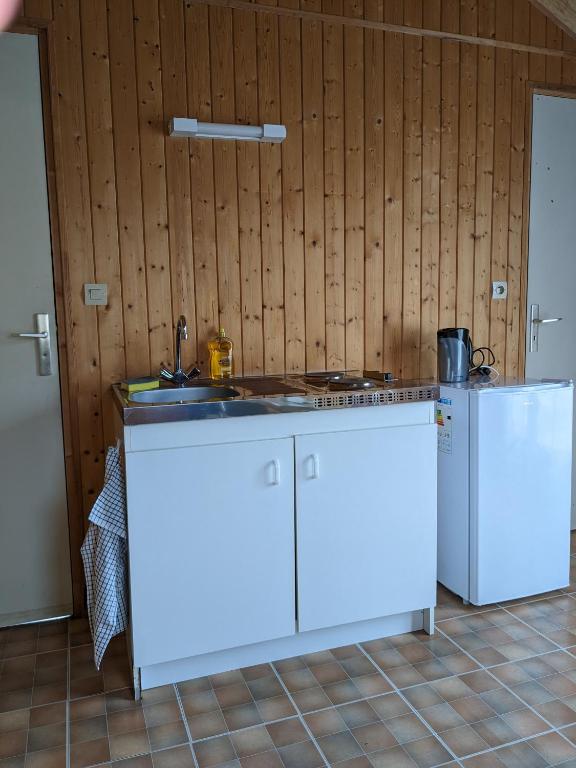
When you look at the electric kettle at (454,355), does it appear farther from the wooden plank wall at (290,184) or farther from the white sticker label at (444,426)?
the wooden plank wall at (290,184)

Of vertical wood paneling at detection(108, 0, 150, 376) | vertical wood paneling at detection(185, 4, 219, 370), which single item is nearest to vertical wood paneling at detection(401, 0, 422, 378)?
vertical wood paneling at detection(185, 4, 219, 370)

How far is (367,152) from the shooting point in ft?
9.25

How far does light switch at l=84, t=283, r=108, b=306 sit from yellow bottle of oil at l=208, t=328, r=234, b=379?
45cm

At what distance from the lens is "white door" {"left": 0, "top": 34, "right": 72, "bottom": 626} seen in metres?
2.37

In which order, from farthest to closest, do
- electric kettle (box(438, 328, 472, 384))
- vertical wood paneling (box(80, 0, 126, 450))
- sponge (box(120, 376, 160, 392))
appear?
electric kettle (box(438, 328, 472, 384)), vertical wood paneling (box(80, 0, 126, 450)), sponge (box(120, 376, 160, 392))

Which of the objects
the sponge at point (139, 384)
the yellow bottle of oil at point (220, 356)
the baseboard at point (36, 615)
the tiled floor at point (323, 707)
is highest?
the yellow bottle of oil at point (220, 356)

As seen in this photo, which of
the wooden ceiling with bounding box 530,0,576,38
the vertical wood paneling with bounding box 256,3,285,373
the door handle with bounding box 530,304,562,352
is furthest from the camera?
the door handle with bounding box 530,304,562,352

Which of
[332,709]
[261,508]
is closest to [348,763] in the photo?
[332,709]

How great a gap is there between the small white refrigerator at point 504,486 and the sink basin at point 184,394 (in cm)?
92

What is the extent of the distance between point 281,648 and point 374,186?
1919 mm

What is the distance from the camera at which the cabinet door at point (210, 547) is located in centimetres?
200

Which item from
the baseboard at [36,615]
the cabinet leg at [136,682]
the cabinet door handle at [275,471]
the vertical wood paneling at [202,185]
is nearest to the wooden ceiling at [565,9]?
the vertical wood paneling at [202,185]

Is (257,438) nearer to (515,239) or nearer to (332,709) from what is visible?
(332,709)

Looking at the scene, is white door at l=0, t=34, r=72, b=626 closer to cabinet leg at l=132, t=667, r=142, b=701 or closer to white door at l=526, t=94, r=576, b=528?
cabinet leg at l=132, t=667, r=142, b=701
